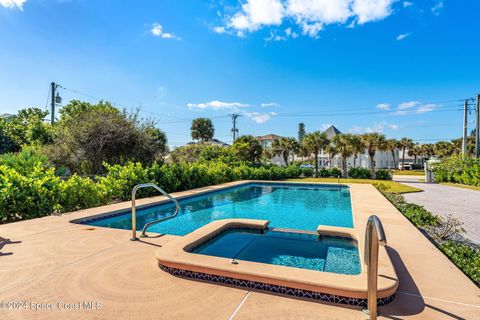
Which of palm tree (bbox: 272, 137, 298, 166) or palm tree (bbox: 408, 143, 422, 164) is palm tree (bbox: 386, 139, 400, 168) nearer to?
palm tree (bbox: 408, 143, 422, 164)

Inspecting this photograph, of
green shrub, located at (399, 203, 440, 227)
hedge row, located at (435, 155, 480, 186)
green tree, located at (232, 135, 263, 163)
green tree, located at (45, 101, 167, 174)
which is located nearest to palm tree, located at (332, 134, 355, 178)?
hedge row, located at (435, 155, 480, 186)

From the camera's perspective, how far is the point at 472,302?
8.94 ft

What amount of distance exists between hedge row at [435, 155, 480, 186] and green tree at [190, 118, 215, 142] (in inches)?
1295

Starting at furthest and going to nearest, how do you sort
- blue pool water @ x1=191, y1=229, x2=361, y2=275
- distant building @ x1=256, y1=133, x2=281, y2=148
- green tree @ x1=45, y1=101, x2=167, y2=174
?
distant building @ x1=256, y1=133, x2=281, y2=148 < green tree @ x1=45, y1=101, x2=167, y2=174 < blue pool water @ x1=191, y1=229, x2=361, y2=275

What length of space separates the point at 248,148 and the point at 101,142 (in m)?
17.3

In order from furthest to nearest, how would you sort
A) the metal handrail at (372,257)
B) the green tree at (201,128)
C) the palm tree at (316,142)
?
the green tree at (201,128)
the palm tree at (316,142)
the metal handrail at (372,257)

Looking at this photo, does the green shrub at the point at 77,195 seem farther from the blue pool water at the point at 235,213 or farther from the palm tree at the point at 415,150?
the palm tree at the point at 415,150

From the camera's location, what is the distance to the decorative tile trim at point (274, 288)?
274 cm

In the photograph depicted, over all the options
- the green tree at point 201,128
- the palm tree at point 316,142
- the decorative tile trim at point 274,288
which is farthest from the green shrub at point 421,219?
the green tree at point 201,128

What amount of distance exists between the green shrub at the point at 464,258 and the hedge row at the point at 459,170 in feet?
58.9

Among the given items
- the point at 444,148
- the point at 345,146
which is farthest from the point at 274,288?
the point at 444,148

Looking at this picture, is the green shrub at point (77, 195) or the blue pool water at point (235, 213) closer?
the blue pool water at point (235, 213)

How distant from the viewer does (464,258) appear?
14.1ft

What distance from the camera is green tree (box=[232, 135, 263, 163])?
27.8m
